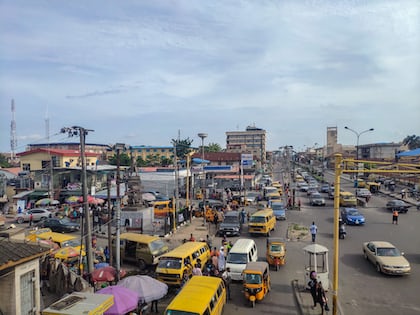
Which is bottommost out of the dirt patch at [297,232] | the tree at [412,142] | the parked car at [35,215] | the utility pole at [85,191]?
the dirt patch at [297,232]

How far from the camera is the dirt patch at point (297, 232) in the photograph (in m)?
25.1

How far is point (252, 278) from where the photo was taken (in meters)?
13.8

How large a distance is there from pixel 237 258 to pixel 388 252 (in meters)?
7.78

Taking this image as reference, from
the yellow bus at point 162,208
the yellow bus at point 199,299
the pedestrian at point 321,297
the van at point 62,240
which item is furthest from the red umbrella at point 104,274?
the yellow bus at point 162,208

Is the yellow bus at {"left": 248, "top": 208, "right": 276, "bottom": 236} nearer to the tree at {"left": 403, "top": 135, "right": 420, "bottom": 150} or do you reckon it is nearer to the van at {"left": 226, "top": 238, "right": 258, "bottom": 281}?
the van at {"left": 226, "top": 238, "right": 258, "bottom": 281}

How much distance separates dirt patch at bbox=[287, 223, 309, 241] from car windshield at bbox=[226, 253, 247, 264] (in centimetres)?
914

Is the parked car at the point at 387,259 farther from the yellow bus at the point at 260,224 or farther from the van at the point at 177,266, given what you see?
the van at the point at 177,266

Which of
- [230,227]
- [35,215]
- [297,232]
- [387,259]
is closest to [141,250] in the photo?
[230,227]

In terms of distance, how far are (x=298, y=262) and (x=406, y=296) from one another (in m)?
5.86

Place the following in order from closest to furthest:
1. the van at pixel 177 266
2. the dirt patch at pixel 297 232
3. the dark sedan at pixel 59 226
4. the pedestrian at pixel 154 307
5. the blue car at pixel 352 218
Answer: the pedestrian at pixel 154 307 < the van at pixel 177 266 < the dirt patch at pixel 297 232 < the dark sedan at pixel 59 226 < the blue car at pixel 352 218

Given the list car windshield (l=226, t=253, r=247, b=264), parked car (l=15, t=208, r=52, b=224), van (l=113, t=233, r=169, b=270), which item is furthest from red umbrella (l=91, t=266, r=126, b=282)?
parked car (l=15, t=208, r=52, b=224)

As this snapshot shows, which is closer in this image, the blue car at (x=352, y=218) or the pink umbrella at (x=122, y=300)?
the pink umbrella at (x=122, y=300)

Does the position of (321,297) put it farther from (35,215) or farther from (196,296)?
(35,215)

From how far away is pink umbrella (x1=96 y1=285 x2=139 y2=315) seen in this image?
10898mm
